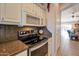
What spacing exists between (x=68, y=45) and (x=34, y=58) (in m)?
0.63

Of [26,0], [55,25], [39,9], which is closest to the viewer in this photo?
[26,0]

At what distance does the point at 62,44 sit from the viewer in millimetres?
1939

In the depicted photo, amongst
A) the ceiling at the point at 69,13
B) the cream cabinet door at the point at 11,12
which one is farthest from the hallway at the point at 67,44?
the cream cabinet door at the point at 11,12

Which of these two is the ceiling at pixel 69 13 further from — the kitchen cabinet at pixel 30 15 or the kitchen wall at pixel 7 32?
the kitchen wall at pixel 7 32

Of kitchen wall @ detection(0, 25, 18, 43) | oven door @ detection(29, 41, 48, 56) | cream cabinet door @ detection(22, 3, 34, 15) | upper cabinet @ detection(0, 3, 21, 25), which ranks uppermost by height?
cream cabinet door @ detection(22, 3, 34, 15)

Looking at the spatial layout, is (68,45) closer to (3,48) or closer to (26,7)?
(26,7)

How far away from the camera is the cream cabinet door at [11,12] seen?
139cm

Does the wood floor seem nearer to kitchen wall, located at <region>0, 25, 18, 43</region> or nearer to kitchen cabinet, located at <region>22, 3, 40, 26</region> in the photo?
kitchen cabinet, located at <region>22, 3, 40, 26</region>

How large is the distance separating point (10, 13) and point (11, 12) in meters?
0.03

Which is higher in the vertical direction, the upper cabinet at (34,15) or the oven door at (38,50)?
the upper cabinet at (34,15)

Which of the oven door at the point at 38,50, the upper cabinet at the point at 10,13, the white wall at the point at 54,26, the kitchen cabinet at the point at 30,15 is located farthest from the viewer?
the white wall at the point at 54,26

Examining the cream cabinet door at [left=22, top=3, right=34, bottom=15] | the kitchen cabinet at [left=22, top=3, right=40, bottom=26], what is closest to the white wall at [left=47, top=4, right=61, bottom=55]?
the kitchen cabinet at [left=22, top=3, right=40, bottom=26]

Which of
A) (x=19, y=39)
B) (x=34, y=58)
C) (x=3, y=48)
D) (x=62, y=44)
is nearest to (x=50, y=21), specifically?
(x=62, y=44)

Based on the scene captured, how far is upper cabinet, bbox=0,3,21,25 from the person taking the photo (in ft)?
4.52
